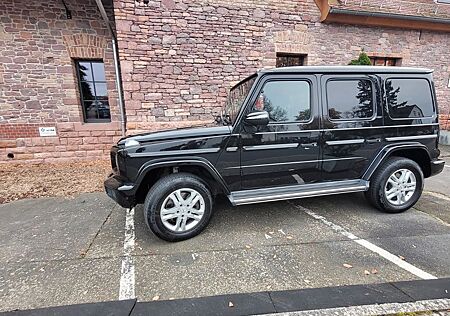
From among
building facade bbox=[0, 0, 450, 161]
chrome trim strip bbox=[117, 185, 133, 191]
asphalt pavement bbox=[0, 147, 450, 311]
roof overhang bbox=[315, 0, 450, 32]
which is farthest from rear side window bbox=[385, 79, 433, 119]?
roof overhang bbox=[315, 0, 450, 32]

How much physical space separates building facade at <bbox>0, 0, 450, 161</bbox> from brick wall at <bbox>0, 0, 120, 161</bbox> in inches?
1.0

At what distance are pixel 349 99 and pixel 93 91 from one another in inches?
277

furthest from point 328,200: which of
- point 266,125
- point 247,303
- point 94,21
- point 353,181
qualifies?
point 94,21

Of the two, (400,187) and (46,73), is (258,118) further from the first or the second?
(46,73)

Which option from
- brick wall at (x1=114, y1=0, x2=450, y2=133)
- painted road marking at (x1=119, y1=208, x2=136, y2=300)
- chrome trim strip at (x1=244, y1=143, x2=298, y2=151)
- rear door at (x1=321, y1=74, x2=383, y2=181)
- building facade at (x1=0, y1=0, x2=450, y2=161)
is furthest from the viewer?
building facade at (x1=0, y1=0, x2=450, y2=161)

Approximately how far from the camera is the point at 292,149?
3.10 metres

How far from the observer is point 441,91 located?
9008mm

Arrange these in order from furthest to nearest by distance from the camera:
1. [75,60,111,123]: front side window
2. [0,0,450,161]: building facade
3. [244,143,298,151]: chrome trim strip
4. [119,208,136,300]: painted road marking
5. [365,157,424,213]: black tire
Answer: [75,60,111,123]: front side window → [0,0,450,161]: building facade → [365,157,424,213]: black tire → [244,143,298,151]: chrome trim strip → [119,208,136,300]: painted road marking

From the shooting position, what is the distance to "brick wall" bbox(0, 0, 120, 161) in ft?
21.1

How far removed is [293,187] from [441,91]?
9.61m

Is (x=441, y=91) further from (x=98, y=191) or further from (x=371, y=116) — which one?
(x=98, y=191)

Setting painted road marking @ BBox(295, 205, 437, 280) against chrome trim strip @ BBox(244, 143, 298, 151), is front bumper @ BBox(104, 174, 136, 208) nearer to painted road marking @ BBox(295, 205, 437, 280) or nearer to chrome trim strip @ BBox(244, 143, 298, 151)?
chrome trim strip @ BBox(244, 143, 298, 151)

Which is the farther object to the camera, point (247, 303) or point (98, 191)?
point (98, 191)

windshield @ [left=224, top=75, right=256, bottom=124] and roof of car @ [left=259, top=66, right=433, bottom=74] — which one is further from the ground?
roof of car @ [left=259, top=66, right=433, bottom=74]
